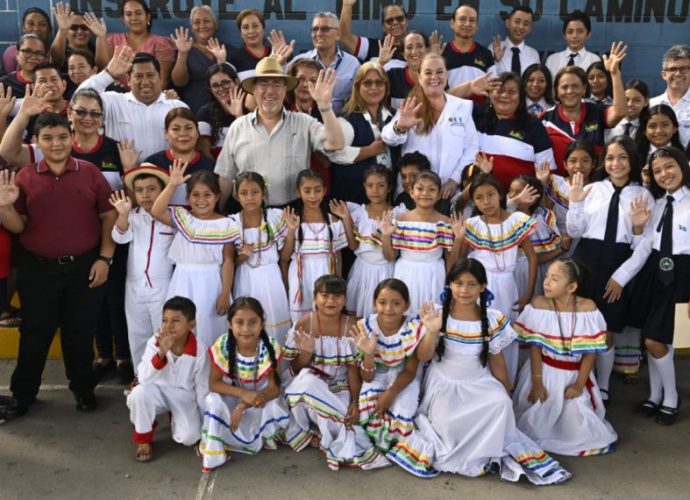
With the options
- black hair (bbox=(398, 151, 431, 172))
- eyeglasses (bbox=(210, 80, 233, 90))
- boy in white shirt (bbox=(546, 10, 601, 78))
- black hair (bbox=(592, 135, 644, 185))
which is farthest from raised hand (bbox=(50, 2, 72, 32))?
black hair (bbox=(592, 135, 644, 185))

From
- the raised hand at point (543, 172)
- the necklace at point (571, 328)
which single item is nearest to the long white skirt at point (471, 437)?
the necklace at point (571, 328)

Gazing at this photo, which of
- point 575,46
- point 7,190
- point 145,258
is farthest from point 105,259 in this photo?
point 575,46

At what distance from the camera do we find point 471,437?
3908 millimetres

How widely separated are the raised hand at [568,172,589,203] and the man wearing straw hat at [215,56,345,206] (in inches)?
59.4

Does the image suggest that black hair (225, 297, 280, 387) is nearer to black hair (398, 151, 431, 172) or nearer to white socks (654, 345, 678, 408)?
black hair (398, 151, 431, 172)

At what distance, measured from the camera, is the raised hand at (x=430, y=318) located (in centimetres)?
402

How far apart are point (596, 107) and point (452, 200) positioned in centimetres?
145

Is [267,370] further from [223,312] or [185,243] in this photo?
[185,243]

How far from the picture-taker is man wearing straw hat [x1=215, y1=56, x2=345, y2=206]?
4.78 metres

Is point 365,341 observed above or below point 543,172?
below

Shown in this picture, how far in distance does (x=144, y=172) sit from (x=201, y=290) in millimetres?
817

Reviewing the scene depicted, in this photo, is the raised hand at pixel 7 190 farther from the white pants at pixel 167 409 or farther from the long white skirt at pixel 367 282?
the long white skirt at pixel 367 282

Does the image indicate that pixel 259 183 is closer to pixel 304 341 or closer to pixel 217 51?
pixel 304 341

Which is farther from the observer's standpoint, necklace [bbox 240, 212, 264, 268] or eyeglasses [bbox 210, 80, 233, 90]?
eyeglasses [bbox 210, 80, 233, 90]
